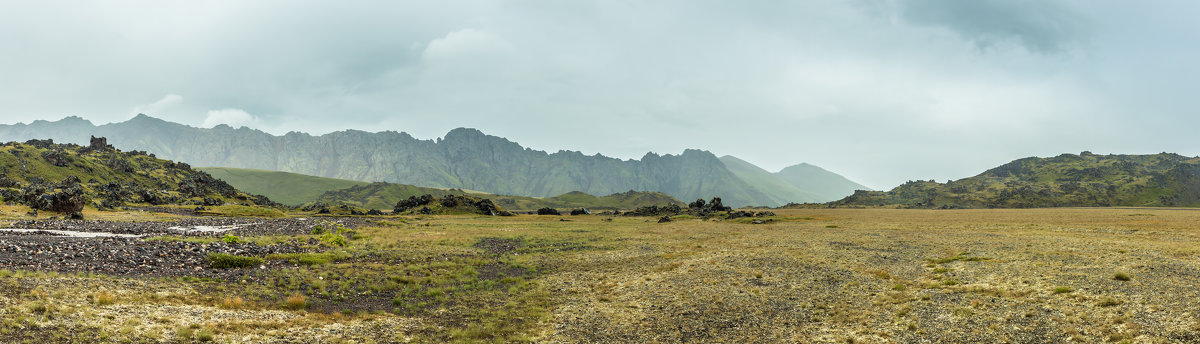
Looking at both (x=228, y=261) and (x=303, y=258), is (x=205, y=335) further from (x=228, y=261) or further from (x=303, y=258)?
(x=303, y=258)

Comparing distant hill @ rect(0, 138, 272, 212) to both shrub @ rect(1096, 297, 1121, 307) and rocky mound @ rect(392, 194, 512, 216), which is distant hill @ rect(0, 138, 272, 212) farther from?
shrub @ rect(1096, 297, 1121, 307)

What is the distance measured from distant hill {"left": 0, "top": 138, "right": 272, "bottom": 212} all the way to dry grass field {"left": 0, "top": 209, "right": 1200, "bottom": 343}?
247 ft

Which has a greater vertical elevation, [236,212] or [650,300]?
[236,212]

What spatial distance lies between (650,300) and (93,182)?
598 ft

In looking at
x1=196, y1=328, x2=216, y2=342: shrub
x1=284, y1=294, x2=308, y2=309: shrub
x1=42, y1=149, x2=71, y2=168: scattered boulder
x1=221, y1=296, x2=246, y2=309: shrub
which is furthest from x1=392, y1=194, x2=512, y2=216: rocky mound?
x1=196, y1=328, x2=216, y2=342: shrub

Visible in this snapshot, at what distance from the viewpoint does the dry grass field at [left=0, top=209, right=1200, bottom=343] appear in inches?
716

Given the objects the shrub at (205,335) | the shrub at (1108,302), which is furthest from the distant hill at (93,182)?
the shrub at (1108,302)

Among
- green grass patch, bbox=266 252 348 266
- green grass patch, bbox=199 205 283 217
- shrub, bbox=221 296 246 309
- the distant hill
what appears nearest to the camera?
shrub, bbox=221 296 246 309

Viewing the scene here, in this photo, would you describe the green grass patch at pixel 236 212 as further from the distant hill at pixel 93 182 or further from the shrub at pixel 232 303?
the shrub at pixel 232 303

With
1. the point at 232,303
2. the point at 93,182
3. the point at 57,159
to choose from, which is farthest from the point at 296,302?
the point at 57,159

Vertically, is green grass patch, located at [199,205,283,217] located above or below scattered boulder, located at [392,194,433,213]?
below

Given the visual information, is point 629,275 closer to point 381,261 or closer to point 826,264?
point 826,264

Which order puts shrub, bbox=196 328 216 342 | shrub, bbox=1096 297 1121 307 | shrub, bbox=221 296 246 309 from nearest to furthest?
shrub, bbox=196 328 216 342 < shrub, bbox=1096 297 1121 307 < shrub, bbox=221 296 246 309

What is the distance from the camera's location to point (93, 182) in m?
135
